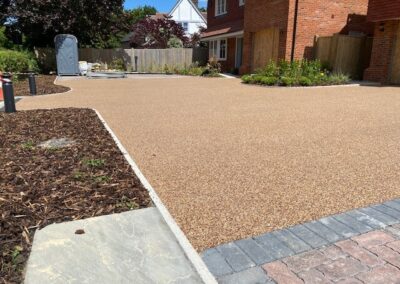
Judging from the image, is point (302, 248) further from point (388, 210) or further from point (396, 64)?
point (396, 64)

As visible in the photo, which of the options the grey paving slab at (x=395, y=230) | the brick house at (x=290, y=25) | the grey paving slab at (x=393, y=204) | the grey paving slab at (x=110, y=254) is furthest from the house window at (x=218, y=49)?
the grey paving slab at (x=110, y=254)

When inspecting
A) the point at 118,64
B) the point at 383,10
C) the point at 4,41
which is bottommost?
the point at 118,64

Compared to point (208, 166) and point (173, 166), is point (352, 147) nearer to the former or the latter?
point (208, 166)

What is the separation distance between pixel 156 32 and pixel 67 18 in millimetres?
9514

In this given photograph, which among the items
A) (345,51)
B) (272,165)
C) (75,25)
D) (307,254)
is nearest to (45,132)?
(272,165)

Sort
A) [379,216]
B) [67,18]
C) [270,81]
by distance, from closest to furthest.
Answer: [379,216], [270,81], [67,18]

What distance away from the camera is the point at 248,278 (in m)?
2.54

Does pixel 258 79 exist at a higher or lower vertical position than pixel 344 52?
lower

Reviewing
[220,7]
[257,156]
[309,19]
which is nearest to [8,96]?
[257,156]

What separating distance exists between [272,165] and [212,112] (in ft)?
14.6

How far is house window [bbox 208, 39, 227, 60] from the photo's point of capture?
25870 mm

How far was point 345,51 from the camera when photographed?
17.1 meters

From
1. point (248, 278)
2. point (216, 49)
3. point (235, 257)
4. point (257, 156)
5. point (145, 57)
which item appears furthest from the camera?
point (145, 57)

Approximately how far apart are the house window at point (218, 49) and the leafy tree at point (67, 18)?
6460 millimetres
